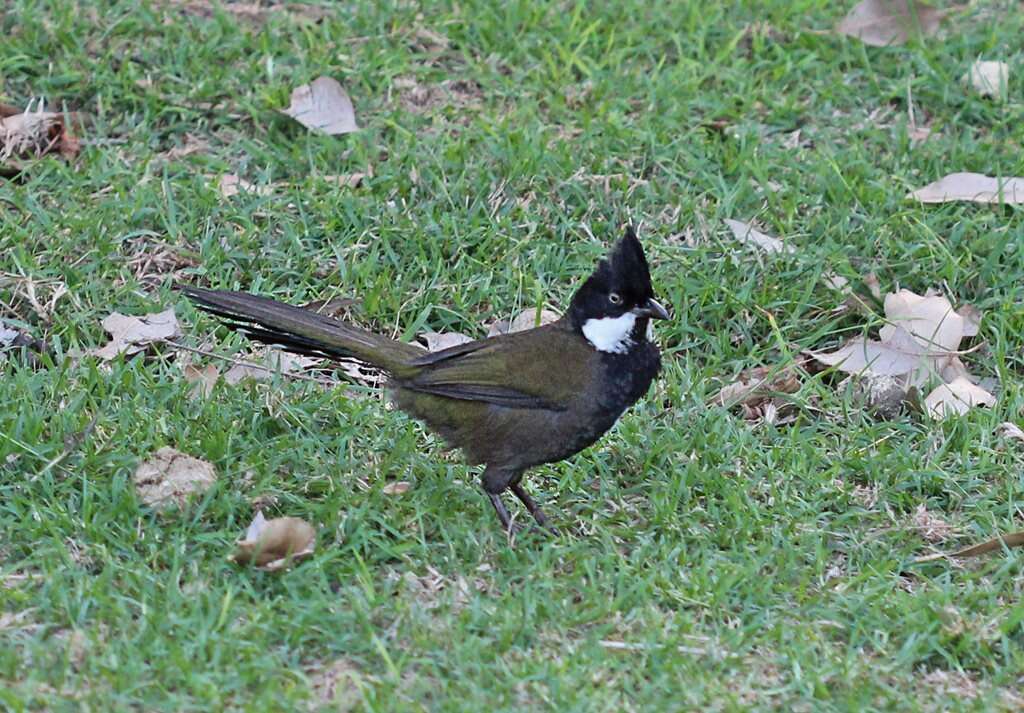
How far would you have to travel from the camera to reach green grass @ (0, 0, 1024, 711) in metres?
4.70

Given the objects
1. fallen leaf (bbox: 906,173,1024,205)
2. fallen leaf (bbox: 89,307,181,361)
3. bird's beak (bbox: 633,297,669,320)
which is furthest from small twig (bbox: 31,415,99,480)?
fallen leaf (bbox: 906,173,1024,205)

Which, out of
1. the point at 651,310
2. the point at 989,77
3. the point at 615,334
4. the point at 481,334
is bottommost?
the point at 481,334

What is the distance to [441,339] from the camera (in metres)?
6.63

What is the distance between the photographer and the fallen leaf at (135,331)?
636 centimetres

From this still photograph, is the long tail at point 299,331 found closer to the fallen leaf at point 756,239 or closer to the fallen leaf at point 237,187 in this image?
the fallen leaf at point 237,187

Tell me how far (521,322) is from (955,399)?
1736mm

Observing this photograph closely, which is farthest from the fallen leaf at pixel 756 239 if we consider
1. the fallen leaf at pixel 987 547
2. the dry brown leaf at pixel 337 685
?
the dry brown leaf at pixel 337 685

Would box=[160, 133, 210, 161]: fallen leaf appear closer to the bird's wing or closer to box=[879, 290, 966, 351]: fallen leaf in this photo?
the bird's wing

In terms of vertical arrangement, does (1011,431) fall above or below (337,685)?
below

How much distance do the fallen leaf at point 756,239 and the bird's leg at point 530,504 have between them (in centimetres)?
186

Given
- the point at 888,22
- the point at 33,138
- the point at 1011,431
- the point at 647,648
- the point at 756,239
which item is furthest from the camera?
the point at 888,22

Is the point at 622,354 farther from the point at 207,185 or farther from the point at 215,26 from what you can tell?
the point at 215,26

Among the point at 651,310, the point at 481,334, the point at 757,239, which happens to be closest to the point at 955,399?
the point at 757,239

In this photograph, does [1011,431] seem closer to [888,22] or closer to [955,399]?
[955,399]
